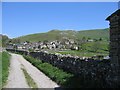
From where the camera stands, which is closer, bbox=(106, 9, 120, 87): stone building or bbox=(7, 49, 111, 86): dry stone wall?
bbox=(7, 49, 111, 86): dry stone wall

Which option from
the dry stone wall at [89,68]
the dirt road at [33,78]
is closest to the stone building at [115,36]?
the dry stone wall at [89,68]

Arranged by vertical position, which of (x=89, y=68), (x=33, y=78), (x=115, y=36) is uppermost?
(x=115, y=36)

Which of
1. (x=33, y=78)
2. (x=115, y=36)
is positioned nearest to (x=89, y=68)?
(x=115, y=36)

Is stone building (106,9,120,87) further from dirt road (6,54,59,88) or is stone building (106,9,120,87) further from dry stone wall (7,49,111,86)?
dirt road (6,54,59,88)

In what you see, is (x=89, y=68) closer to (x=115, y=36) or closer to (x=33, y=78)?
(x=115, y=36)

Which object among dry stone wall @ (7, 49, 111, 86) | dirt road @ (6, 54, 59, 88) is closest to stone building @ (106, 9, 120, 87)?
dry stone wall @ (7, 49, 111, 86)

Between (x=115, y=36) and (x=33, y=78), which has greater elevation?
(x=115, y=36)

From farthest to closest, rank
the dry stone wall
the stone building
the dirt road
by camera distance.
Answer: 1. the dirt road
2. the stone building
3. the dry stone wall

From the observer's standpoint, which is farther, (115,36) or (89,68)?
(89,68)

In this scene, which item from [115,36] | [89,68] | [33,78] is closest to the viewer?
[115,36]

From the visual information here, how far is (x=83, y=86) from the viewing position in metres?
17.8

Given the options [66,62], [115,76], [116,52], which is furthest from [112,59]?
[66,62]

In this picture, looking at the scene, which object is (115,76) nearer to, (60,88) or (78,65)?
(60,88)

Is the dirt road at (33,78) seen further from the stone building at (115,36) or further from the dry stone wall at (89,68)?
the stone building at (115,36)
